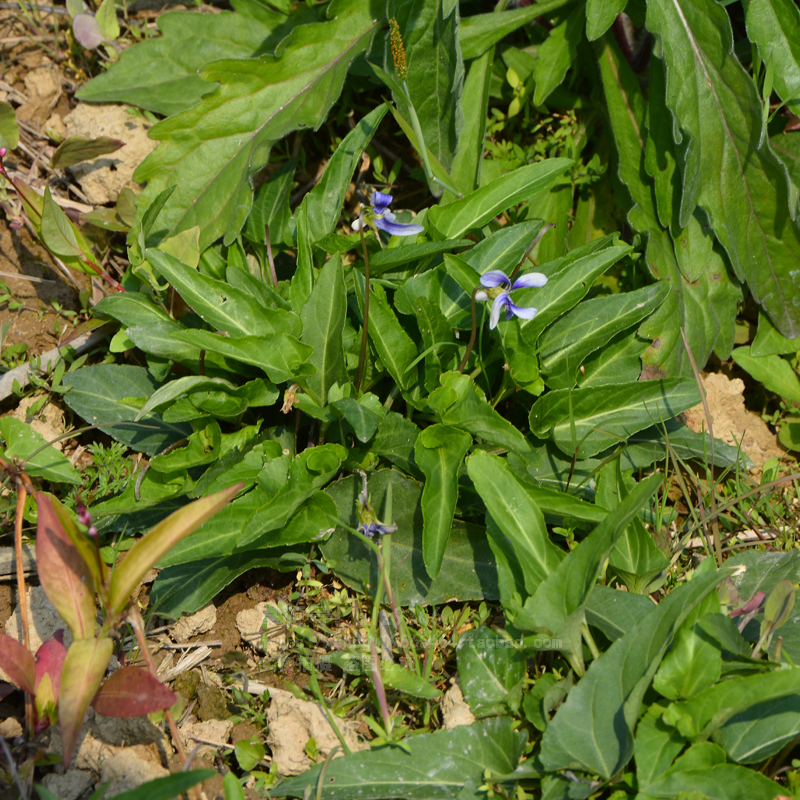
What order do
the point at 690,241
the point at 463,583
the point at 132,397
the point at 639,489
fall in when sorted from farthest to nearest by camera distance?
the point at 690,241
the point at 132,397
the point at 463,583
the point at 639,489

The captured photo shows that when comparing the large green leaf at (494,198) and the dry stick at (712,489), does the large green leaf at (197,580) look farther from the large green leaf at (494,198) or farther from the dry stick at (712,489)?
the dry stick at (712,489)

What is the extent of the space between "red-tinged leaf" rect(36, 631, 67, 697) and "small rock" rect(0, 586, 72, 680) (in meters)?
0.29

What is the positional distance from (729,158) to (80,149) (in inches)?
104

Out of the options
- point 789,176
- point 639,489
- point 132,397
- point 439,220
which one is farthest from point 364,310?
point 789,176

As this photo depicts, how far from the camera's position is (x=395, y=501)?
7.85 feet

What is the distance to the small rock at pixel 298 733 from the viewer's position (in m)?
2.00

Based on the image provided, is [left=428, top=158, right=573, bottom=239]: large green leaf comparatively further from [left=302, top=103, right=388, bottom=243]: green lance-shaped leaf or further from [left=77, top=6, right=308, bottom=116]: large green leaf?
[left=77, top=6, right=308, bottom=116]: large green leaf

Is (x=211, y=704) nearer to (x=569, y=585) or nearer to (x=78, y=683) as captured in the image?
(x=78, y=683)

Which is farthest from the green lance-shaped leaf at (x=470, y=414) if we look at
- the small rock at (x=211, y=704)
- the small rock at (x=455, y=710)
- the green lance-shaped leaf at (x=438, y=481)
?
the small rock at (x=211, y=704)

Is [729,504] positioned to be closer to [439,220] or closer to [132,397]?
[439,220]

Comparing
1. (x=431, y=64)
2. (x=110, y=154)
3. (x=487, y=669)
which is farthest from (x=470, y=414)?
(x=110, y=154)

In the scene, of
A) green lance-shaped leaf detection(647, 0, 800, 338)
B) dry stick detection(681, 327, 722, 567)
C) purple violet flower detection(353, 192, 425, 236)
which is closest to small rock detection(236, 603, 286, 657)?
purple violet flower detection(353, 192, 425, 236)

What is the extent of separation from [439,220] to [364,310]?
0.46 meters

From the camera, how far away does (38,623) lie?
7.61ft
